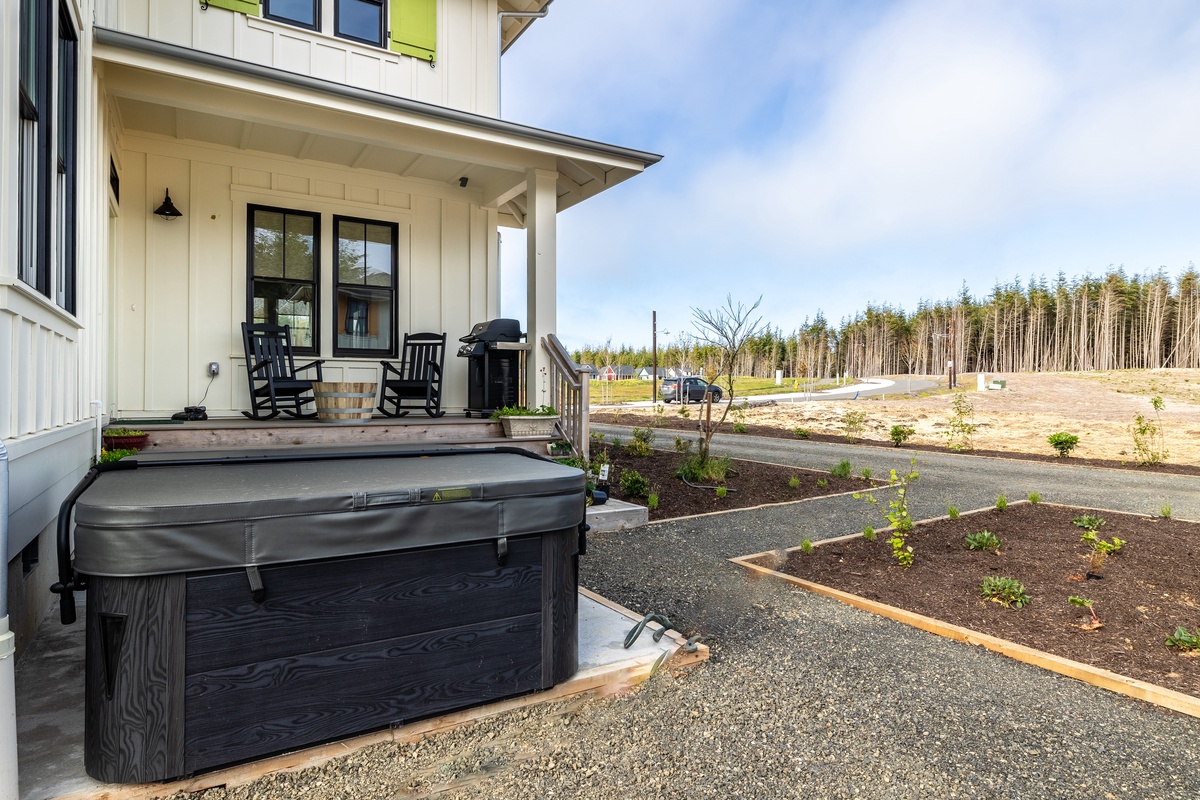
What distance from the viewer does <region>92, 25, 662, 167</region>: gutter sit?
429cm

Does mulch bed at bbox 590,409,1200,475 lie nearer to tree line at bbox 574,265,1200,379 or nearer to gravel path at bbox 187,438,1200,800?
gravel path at bbox 187,438,1200,800

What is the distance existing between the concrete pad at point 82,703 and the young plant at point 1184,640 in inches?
89.1

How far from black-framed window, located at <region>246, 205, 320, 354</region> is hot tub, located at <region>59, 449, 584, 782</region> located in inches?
178

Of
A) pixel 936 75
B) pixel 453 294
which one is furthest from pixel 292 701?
pixel 936 75

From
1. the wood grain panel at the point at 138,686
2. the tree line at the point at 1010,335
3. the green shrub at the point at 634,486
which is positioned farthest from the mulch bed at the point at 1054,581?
the tree line at the point at 1010,335

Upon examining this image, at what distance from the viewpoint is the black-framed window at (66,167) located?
10.3 feet

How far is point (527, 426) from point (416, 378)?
176 cm

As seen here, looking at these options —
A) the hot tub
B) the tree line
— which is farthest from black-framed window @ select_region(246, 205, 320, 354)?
the tree line

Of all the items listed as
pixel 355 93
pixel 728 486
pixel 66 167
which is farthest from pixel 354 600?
pixel 728 486

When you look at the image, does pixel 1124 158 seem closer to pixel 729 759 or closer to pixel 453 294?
pixel 453 294

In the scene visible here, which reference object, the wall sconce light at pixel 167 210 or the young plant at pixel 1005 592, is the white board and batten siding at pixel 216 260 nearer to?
the wall sconce light at pixel 167 210

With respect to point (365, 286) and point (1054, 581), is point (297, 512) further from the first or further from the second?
point (365, 286)

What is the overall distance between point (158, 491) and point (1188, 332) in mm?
53296

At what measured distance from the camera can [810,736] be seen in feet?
7.24
